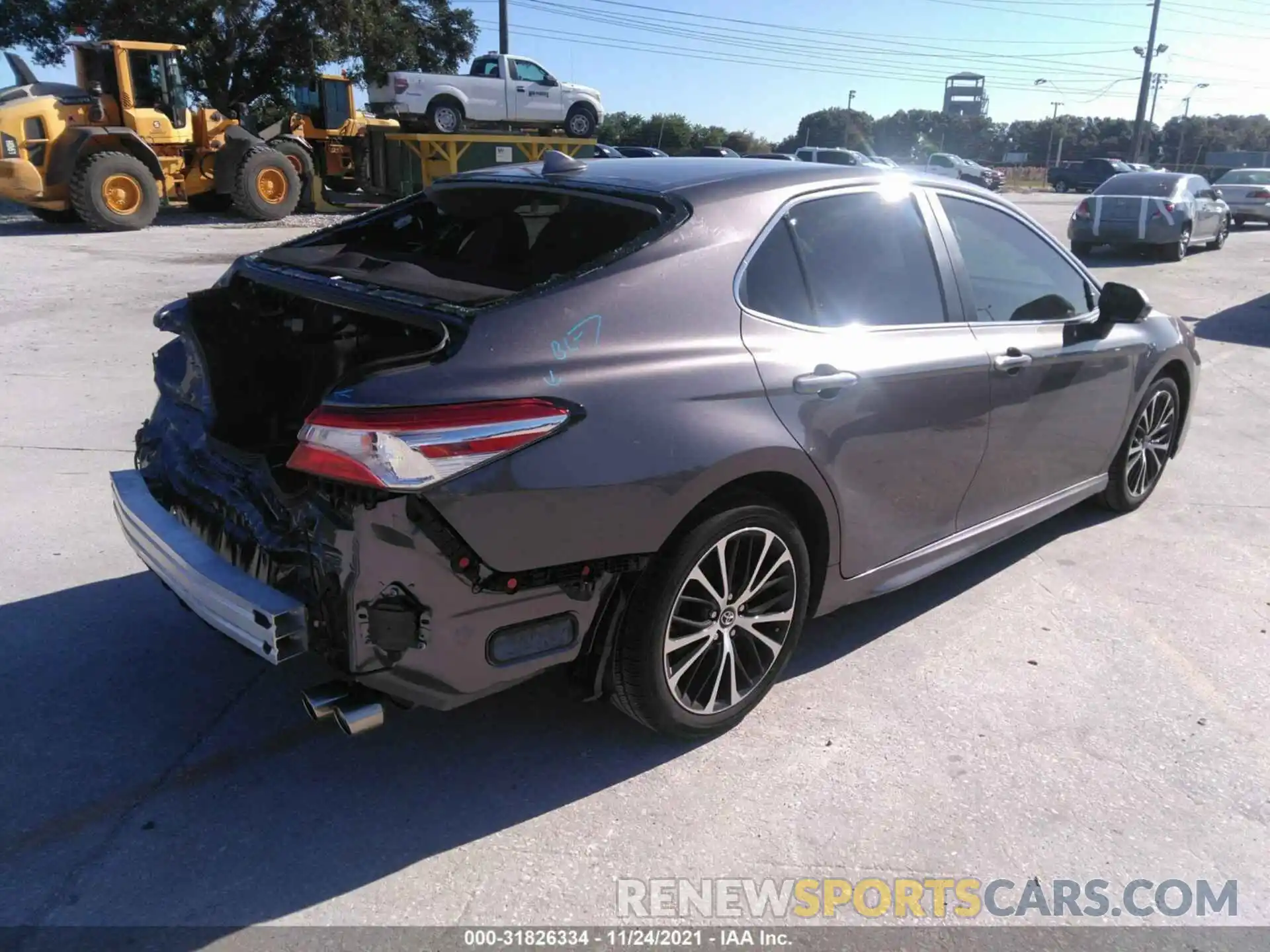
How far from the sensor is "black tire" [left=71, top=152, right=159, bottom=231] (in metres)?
16.1

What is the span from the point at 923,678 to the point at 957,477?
30.0 inches

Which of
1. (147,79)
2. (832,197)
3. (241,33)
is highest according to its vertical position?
(241,33)

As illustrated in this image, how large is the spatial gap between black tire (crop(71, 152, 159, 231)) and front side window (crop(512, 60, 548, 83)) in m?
9.15

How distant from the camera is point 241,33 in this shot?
2725cm

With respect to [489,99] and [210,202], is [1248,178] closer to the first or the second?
[489,99]

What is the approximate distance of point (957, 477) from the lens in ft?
12.2

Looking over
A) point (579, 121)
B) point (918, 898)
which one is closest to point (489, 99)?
point (579, 121)

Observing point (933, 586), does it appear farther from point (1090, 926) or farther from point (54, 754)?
point (54, 754)

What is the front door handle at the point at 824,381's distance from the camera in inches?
120

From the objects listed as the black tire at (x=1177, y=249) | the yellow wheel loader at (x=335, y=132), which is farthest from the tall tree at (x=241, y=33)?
the black tire at (x=1177, y=249)

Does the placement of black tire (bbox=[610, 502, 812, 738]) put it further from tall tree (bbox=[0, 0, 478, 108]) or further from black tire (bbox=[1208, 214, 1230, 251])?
tall tree (bbox=[0, 0, 478, 108])

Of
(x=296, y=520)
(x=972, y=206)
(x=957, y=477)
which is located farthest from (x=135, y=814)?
(x=972, y=206)

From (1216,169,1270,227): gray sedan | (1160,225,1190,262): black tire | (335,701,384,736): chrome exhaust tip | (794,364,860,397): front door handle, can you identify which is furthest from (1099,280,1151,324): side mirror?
(1216,169,1270,227): gray sedan

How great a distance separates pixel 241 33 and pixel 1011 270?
28.6 metres
